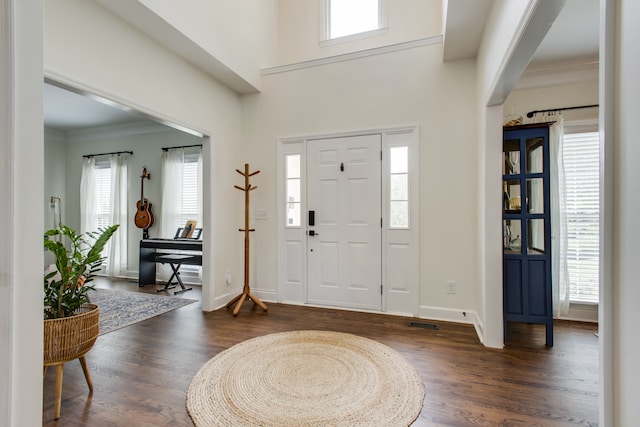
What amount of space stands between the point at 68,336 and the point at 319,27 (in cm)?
469

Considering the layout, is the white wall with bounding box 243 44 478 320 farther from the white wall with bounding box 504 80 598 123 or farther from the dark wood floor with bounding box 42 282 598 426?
the white wall with bounding box 504 80 598 123

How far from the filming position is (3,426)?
1062mm

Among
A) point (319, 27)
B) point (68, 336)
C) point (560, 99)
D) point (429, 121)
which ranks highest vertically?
point (319, 27)

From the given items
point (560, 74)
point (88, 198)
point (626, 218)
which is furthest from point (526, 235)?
point (88, 198)

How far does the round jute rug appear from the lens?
179 centimetres

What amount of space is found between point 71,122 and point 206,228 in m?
4.32

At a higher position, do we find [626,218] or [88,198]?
[88,198]

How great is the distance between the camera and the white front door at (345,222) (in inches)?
147

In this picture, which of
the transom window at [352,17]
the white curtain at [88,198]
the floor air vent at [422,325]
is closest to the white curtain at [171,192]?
the white curtain at [88,198]

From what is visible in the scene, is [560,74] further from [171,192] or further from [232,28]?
[171,192]

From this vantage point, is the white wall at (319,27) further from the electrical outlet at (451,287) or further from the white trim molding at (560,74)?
the electrical outlet at (451,287)

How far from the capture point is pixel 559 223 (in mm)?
3387

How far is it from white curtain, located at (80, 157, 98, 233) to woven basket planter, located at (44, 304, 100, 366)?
5.21 m

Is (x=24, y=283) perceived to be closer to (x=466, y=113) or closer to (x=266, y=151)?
(x=266, y=151)
